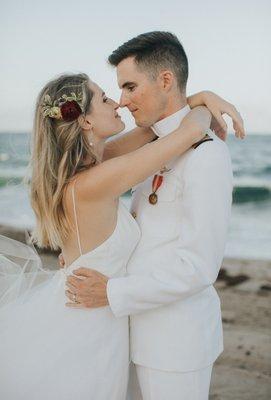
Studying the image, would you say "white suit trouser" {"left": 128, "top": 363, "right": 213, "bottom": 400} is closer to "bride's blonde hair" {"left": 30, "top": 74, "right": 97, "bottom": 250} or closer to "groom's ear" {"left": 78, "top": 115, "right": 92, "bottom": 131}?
"bride's blonde hair" {"left": 30, "top": 74, "right": 97, "bottom": 250}

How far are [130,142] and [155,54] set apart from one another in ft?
1.78

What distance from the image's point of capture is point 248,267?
23.6 feet

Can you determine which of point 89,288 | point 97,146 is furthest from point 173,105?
point 89,288

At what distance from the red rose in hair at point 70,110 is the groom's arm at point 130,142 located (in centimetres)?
55

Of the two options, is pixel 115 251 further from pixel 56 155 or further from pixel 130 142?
pixel 130 142

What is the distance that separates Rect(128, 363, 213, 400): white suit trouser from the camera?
2244 mm

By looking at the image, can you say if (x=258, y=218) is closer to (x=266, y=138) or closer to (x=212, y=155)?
(x=266, y=138)

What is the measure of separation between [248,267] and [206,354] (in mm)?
5032

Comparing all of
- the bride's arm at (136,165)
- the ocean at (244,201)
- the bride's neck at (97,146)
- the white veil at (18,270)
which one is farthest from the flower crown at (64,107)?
the ocean at (244,201)

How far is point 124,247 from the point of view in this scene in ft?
7.55

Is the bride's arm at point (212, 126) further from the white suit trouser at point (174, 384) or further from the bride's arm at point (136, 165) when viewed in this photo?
the white suit trouser at point (174, 384)

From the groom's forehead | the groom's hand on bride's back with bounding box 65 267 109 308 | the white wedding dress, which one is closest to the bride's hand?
the groom's forehead

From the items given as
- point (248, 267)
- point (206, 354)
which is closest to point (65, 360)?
point (206, 354)

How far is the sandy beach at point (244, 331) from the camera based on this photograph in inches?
168
